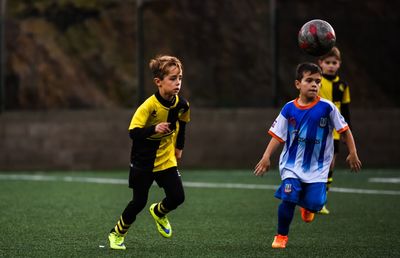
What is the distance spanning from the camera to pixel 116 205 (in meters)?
10.8

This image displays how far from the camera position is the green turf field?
7.20m

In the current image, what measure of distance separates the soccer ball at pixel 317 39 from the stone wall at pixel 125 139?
8147 mm

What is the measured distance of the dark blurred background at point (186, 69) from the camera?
1617 centimetres

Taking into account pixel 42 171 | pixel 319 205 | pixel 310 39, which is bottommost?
pixel 42 171

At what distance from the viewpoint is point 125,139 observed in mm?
16156

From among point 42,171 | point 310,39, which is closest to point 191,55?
point 42,171

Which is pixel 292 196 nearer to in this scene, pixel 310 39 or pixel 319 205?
pixel 319 205

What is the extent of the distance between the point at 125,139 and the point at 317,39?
8.53 meters

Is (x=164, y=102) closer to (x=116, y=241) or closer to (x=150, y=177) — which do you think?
(x=150, y=177)

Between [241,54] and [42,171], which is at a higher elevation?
[241,54]

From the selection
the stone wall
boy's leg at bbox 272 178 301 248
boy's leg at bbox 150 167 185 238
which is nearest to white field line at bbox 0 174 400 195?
the stone wall

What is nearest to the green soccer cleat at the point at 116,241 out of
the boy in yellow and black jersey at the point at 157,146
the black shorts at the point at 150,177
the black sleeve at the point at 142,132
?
the boy in yellow and black jersey at the point at 157,146

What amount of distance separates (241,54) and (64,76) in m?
3.35

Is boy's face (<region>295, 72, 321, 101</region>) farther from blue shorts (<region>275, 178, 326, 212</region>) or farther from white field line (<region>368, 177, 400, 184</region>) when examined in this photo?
white field line (<region>368, 177, 400, 184</region>)
